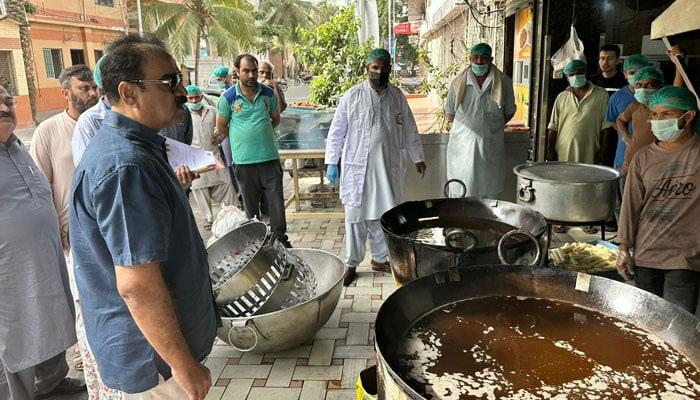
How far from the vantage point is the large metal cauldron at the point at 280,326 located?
9.61 ft

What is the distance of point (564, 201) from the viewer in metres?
3.48

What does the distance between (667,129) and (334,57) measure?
307 inches

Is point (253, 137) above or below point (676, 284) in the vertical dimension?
above

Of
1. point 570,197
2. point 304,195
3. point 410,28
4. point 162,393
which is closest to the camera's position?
point 162,393

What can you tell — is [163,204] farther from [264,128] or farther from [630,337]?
[264,128]

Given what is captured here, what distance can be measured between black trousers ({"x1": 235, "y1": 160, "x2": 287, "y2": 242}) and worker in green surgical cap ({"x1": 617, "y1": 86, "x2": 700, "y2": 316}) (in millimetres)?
Result: 3264

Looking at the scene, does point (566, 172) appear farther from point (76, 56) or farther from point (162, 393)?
point (76, 56)

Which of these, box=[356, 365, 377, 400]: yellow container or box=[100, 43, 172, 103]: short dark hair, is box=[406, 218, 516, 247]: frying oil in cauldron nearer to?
box=[356, 365, 377, 400]: yellow container

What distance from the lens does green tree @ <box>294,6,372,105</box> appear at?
9.47 meters

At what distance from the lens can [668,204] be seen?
2.65 m

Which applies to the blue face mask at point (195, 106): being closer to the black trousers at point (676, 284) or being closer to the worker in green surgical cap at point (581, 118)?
the worker in green surgical cap at point (581, 118)

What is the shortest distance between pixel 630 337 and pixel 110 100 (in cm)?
208

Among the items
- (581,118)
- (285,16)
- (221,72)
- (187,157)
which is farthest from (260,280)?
(285,16)

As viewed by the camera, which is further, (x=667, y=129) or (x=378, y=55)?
(x=378, y=55)
